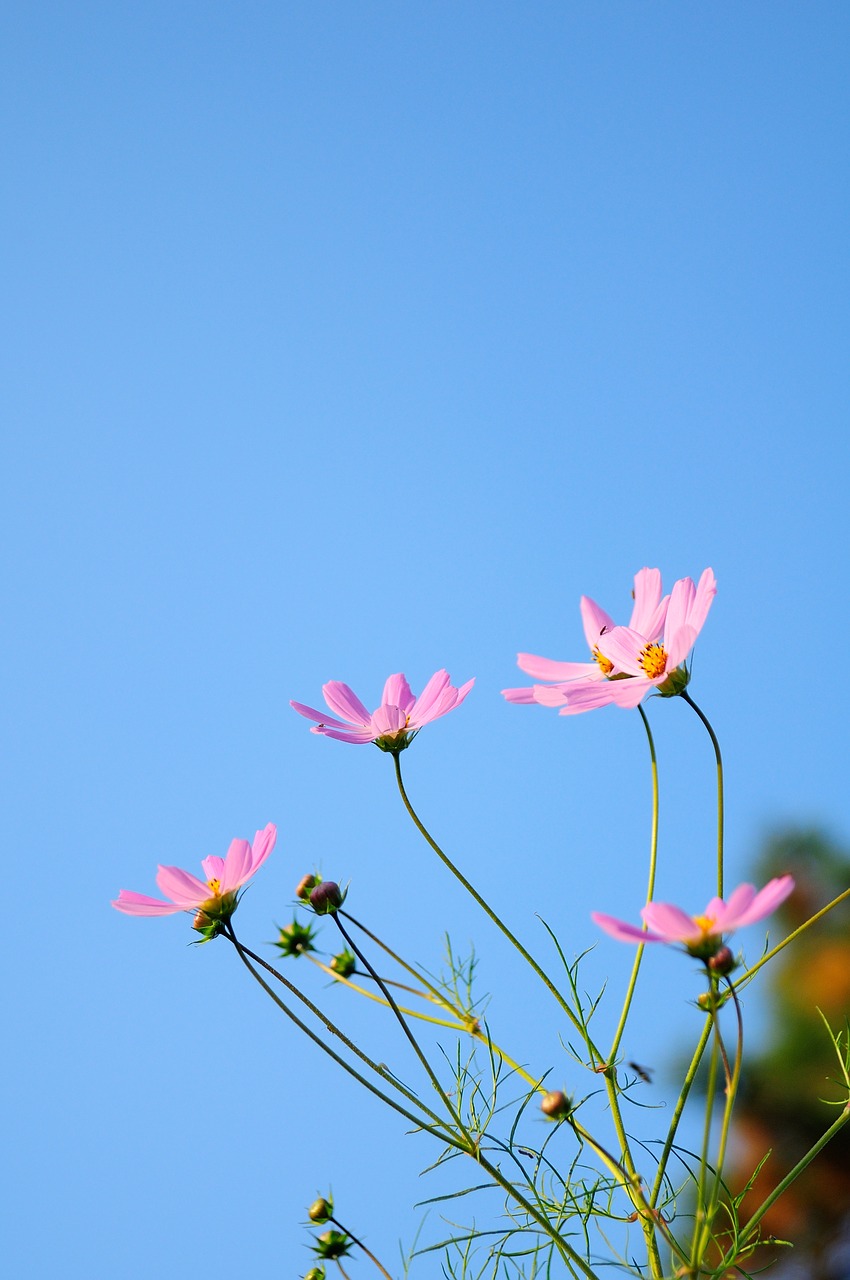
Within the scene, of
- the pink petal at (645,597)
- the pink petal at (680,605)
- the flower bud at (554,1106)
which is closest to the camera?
the flower bud at (554,1106)

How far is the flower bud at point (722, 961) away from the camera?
49 centimetres

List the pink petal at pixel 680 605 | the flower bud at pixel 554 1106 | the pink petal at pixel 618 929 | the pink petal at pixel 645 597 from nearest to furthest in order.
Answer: the pink petal at pixel 618 929 → the flower bud at pixel 554 1106 → the pink petal at pixel 680 605 → the pink petal at pixel 645 597

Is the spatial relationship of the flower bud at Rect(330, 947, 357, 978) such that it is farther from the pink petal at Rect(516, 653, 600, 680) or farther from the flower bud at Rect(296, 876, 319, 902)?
the pink petal at Rect(516, 653, 600, 680)

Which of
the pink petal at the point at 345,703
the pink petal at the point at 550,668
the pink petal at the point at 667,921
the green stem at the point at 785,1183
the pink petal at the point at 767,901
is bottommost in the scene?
the green stem at the point at 785,1183

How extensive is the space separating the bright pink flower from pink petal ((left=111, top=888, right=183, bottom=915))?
0.80ft

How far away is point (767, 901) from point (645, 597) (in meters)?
0.36

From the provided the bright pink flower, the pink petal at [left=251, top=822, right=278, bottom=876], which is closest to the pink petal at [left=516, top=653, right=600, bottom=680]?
the bright pink flower

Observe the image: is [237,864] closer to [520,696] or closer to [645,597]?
[520,696]

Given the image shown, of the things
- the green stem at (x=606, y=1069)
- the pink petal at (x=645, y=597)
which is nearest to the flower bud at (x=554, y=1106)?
the green stem at (x=606, y=1069)

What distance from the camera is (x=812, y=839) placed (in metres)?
3.48

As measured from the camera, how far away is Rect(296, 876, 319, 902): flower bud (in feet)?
2.34

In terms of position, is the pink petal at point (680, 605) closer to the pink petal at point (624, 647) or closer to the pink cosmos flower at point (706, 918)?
the pink petal at point (624, 647)

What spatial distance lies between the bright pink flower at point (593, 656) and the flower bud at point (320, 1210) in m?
0.35

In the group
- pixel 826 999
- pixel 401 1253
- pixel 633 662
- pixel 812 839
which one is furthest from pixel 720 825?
pixel 812 839
